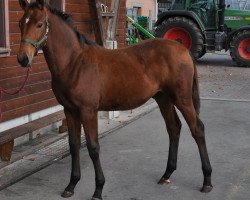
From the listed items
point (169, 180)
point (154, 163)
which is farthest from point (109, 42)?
point (169, 180)

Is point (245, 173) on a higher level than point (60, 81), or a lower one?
lower

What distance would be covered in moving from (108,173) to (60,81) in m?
1.57

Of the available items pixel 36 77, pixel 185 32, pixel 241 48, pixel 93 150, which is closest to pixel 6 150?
pixel 93 150

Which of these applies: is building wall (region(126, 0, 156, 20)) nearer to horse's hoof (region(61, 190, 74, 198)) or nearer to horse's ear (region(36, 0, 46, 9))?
horse's hoof (region(61, 190, 74, 198))

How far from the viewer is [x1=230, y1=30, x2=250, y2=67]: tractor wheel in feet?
51.7

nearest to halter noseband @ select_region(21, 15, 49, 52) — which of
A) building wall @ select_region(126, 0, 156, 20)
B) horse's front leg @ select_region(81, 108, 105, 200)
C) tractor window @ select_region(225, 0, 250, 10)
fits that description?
horse's front leg @ select_region(81, 108, 105, 200)

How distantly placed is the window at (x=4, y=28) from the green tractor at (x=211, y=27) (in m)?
10.5

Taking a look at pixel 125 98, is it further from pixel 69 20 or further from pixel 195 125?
pixel 69 20

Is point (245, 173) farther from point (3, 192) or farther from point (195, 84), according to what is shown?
point (3, 192)

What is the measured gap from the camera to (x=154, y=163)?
5781 mm

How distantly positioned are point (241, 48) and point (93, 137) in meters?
12.4

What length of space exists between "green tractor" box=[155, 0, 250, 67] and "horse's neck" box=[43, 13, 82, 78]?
11769 mm

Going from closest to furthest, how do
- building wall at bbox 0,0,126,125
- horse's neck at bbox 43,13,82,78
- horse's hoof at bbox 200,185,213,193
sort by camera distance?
horse's neck at bbox 43,13,82,78 < horse's hoof at bbox 200,185,213,193 < building wall at bbox 0,0,126,125

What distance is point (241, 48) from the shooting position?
624 inches
